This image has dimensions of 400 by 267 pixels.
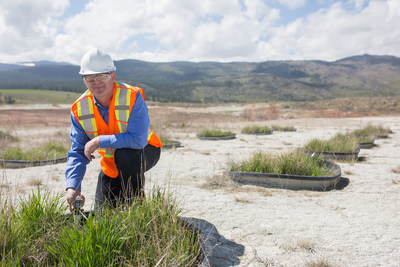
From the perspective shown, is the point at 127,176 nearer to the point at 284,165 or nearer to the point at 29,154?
the point at 284,165

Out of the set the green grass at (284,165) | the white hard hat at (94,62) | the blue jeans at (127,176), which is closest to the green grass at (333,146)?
the green grass at (284,165)

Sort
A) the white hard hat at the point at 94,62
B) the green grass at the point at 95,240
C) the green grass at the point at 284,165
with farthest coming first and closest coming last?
the green grass at the point at 284,165 < the white hard hat at the point at 94,62 < the green grass at the point at 95,240

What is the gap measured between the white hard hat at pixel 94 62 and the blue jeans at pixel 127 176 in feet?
2.39

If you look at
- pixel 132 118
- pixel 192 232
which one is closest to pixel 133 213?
pixel 192 232

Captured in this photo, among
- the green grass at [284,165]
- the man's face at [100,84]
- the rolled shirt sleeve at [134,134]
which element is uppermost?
the man's face at [100,84]

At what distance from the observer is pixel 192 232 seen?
2.54 m

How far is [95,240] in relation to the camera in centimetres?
200

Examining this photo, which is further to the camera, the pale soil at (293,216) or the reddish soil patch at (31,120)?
the reddish soil patch at (31,120)

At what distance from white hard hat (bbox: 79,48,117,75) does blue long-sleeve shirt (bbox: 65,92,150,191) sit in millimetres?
336

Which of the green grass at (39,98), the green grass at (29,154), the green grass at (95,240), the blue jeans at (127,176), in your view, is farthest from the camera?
the green grass at (39,98)

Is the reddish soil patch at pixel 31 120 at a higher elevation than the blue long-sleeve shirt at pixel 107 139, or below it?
below

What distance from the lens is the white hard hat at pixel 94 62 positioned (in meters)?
2.51

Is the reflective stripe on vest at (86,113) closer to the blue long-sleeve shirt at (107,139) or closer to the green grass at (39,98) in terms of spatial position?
the blue long-sleeve shirt at (107,139)

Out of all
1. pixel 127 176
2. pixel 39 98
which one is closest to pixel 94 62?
pixel 127 176
